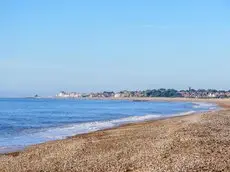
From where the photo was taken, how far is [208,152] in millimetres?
15719

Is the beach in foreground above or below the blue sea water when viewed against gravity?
above

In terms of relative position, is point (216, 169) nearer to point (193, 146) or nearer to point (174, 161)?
point (174, 161)

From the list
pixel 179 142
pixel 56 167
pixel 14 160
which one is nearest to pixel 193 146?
pixel 179 142

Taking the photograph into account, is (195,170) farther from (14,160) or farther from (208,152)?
(14,160)

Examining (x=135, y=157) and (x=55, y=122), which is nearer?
(x=135, y=157)

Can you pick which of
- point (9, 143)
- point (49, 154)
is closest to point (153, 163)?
point (49, 154)

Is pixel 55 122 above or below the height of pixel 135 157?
below

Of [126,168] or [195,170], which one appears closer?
[195,170]

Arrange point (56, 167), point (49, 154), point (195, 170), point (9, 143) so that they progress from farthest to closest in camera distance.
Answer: point (9, 143) → point (49, 154) → point (56, 167) → point (195, 170)

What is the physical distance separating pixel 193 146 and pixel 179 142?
47.1 inches

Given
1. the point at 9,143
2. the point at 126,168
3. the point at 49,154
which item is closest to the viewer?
the point at 126,168

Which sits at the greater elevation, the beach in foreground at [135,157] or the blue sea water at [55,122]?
the beach in foreground at [135,157]

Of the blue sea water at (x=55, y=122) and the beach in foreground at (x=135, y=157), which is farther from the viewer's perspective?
the blue sea water at (x=55, y=122)

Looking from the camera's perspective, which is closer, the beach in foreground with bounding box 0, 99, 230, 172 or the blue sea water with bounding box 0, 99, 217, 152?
the beach in foreground with bounding box 0, 99, 230, 172
